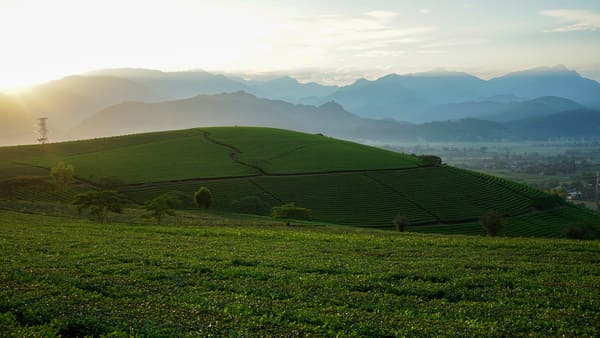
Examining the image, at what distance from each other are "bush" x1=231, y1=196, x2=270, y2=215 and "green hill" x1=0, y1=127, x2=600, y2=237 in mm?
5025

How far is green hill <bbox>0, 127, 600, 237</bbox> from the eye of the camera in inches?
3310

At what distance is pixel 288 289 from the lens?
1777cm

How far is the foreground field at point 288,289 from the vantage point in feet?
44.2

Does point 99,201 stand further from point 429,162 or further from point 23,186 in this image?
point 429,162

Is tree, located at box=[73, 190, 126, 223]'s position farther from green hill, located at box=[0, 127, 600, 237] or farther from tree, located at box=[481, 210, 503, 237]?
tree, located at box=[481, 210, 503, 237]

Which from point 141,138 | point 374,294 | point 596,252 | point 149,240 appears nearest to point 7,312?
point 374,294

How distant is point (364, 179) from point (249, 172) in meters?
26.7

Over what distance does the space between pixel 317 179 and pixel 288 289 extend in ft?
270

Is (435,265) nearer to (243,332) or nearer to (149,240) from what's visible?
(243,332)

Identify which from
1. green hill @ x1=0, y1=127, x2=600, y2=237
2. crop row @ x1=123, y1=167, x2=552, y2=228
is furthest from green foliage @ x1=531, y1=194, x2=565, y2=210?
crop row @ x1=123, y1=167, x2=552, y2=228

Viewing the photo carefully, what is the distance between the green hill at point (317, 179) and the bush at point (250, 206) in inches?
198

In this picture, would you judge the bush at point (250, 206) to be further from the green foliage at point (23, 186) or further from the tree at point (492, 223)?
the tree at point (492, 223)

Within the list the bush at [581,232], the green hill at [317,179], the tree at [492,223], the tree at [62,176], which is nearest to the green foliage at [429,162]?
the green hill at [317,179]

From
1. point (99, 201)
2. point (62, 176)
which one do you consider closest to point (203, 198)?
point (62, 176)
